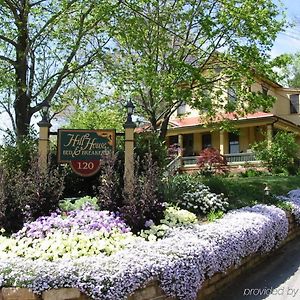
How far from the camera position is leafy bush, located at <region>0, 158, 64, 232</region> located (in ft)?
18.9

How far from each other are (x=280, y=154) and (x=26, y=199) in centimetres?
1746

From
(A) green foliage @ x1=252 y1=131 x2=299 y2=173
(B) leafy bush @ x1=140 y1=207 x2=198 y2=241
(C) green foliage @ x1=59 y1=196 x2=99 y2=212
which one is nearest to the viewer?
(B) leafy bush @ x1=140 y1=207 x2=198 y2=241

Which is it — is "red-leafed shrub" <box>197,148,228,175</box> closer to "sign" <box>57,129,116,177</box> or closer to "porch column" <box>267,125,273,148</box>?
"porch column" <box>267,125,273,148</box>

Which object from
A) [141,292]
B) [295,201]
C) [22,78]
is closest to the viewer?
[141,292]

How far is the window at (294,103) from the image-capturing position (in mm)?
28205

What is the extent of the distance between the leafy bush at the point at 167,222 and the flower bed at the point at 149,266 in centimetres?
17

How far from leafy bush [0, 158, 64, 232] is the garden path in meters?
2.86

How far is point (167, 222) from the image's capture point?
5.86m

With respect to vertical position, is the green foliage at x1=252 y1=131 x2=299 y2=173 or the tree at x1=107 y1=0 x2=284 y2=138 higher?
the tree at x1=107 y1=0 x2=284 y2=138

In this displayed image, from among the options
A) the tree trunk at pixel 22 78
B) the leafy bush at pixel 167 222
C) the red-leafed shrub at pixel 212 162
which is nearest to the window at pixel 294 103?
the red-leafed shrub at pixel 212 162

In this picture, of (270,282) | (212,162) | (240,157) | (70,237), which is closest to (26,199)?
(70,237)

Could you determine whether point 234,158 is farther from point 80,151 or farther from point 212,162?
point 80,151

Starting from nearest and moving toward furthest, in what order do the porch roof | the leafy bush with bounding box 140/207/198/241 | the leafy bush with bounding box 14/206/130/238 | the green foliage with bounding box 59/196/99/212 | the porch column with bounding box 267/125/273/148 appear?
the leafy bush with bounding box 14/206/130/238 → the leafy bush with bounding box 140/207/198/241 → the green foliage with bounding box 59/196/99/212 → the porch column with bounding box 267/125/273/148 → the porch roof

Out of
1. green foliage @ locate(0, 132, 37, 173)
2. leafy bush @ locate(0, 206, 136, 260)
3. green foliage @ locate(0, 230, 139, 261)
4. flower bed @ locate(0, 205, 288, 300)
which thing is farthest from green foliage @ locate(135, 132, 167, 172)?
green foliage @ locate(0, 230, 139, 261)
